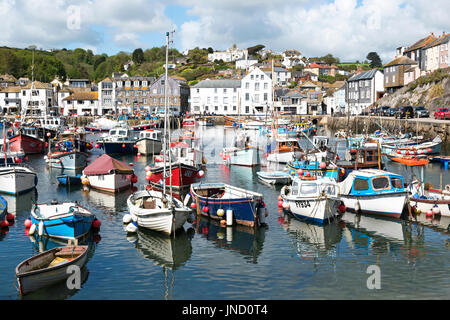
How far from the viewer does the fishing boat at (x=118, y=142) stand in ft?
184

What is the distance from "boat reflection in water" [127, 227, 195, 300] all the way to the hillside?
211 feet

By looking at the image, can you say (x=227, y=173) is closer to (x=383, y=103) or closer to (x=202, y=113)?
(x=383, y=103)

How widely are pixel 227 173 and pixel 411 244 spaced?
21.8m

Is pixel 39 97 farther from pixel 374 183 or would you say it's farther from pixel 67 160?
pixel 374 183

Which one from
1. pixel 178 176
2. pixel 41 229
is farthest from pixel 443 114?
pixel 41 229

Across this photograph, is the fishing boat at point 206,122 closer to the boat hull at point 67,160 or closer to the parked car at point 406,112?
the parked car at point 406,112

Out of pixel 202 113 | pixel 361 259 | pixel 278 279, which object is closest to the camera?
pixel 278 279

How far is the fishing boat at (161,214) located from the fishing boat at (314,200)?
614 cm

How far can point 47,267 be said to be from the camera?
16.8 meters

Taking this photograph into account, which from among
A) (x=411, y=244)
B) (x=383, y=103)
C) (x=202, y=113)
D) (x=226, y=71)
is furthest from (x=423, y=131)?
(x=226, y=71)

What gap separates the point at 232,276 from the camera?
17766mm

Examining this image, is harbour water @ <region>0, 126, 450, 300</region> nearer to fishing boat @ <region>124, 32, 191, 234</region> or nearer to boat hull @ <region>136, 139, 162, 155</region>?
fishing boat @ <region>124, 32, 191, 234</region>

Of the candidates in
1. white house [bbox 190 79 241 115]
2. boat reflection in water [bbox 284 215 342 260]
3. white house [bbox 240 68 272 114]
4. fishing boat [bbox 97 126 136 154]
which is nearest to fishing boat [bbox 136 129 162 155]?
fishing boat [bbox 97 126 136 154]

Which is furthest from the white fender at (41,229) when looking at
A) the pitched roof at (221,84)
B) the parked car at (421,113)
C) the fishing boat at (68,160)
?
the pitched roof at (221,84)
